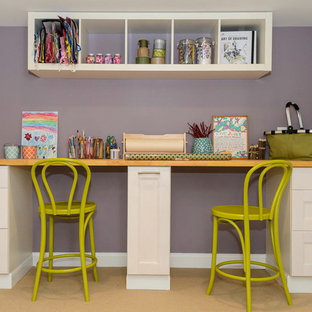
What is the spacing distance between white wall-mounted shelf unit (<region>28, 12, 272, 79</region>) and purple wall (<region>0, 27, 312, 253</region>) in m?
0.13

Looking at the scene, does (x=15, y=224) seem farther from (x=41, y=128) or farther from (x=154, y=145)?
(x=154, y=145)

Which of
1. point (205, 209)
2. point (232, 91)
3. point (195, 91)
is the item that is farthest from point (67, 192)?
point (232, 91)

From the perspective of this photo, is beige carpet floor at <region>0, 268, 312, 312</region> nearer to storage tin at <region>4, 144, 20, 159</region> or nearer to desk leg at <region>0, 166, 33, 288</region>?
desk leg at <region>0, 166, 33, 288</region>

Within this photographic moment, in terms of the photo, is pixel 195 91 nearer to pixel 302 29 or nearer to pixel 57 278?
pixel 302 29

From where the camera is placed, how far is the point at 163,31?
308 centimetres

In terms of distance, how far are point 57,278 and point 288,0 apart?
8.80 feet

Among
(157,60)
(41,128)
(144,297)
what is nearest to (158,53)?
(157,60)

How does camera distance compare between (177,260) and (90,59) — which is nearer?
(90,59)

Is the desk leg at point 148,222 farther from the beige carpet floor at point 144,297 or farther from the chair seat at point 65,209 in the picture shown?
the chair seat at point 65,209

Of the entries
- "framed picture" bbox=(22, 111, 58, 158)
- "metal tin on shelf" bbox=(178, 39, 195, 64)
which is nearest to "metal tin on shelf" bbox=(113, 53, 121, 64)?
"metal tin on shelf" bbox=(178, 39, 195, 64)

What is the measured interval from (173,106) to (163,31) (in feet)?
2.09

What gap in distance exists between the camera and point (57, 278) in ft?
9.23

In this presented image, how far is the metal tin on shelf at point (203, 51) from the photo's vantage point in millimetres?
2855

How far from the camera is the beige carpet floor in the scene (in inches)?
90.0
